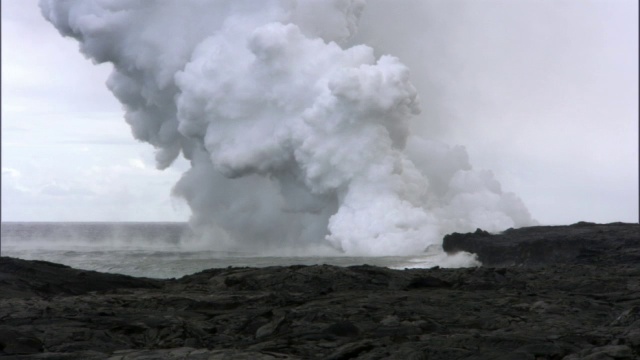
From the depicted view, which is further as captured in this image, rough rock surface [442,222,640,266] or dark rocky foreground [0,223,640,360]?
rough rock surface [442,222,640,266]

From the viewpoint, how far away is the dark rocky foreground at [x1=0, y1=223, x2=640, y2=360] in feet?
50.0

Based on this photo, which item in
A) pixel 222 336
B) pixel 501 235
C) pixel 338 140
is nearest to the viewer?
pixel 222 336

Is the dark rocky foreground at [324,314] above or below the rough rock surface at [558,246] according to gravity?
below

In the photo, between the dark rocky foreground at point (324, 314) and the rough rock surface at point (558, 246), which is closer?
the dark rocky foreground at point (324, 314)

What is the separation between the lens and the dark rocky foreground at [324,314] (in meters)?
15.2

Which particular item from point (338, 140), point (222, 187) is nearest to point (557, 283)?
point (338, 140)

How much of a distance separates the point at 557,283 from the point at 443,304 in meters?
5.75

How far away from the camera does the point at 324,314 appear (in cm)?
1900

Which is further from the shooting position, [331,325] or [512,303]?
[512,303]

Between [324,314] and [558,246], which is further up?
[558,246]

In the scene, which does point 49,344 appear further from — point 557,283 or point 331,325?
point 557,283

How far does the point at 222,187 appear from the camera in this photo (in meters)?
69.9

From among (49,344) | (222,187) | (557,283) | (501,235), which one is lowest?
(49,344)

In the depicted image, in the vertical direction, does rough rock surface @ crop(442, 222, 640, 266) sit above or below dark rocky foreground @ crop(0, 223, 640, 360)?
above
